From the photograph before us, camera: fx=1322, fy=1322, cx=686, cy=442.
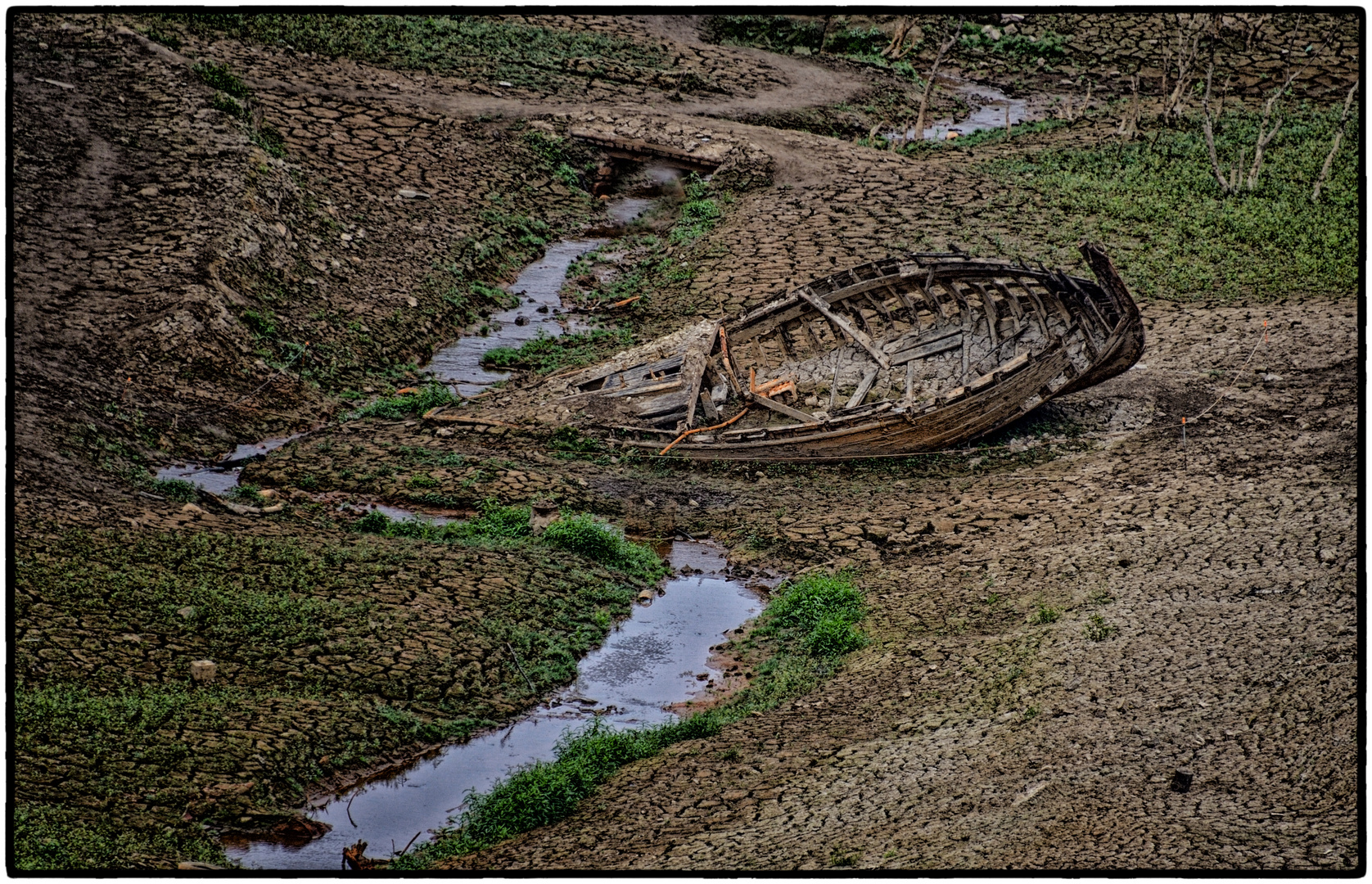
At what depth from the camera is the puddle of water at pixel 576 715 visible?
369 inches

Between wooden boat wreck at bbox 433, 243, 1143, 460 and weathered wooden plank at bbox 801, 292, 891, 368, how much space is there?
0.02 metres

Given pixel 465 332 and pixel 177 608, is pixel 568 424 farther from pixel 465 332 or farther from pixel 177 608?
pixel 177 608

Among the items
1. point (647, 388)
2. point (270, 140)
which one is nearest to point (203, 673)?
point (647, 388)

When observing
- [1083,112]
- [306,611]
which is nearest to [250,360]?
[306,611]

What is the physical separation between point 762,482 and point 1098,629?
16.3 ft

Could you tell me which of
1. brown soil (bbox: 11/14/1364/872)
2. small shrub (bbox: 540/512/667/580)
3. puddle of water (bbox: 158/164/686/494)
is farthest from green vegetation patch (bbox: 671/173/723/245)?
small shrub (bbox: 540/512/667/580)

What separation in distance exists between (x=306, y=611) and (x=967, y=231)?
14037 millimetres

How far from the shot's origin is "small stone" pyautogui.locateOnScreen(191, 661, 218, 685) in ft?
33.9

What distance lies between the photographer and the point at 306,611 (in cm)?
1135

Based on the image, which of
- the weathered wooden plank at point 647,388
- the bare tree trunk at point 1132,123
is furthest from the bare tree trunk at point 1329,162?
the weathered wooden plank at point 647,388

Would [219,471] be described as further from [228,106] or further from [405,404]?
[228,106]

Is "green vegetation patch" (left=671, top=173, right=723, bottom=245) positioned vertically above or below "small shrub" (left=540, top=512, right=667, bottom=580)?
above

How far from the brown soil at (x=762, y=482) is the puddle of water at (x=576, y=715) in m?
0.46

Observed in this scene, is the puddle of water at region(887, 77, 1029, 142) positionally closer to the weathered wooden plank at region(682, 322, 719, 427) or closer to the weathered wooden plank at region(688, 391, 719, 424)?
the weathered wooden plank at region(682, 322, 719, 427)
